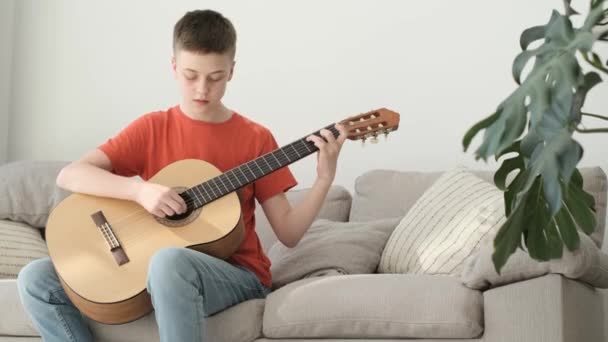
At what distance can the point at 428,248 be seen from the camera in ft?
8.97

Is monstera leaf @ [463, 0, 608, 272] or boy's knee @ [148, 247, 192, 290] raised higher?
monstera leaf @ [463, 0, 608, 272]

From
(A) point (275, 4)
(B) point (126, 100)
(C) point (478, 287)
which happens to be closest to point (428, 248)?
(C) point (478, 287)

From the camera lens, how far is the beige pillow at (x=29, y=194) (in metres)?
3.32

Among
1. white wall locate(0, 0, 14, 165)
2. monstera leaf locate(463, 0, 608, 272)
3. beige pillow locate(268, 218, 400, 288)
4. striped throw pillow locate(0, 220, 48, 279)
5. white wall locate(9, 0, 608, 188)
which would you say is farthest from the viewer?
white wall locate(0, 0, 14, 165)

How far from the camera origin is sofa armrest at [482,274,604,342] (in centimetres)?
226

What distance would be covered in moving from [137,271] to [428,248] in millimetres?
748

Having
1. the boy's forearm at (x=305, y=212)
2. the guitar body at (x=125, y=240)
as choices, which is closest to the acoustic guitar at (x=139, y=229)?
the guitar body at (x=125, y=240)

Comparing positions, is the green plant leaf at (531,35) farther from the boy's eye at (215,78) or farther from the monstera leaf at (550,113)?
the boy's eye at (215,78)

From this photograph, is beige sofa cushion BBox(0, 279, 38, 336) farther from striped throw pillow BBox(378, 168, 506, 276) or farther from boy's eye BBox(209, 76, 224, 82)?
striped throw pillow BBox(378, 168, 506, 276)

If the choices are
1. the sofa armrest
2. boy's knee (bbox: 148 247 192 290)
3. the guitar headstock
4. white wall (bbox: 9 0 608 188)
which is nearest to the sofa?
the sofa armrest

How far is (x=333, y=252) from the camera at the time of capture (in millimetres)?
2818

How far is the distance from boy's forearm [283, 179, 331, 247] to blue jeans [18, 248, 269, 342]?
15 cm

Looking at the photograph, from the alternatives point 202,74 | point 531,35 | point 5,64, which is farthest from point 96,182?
point 5,64

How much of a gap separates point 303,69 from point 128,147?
3.57 ft
